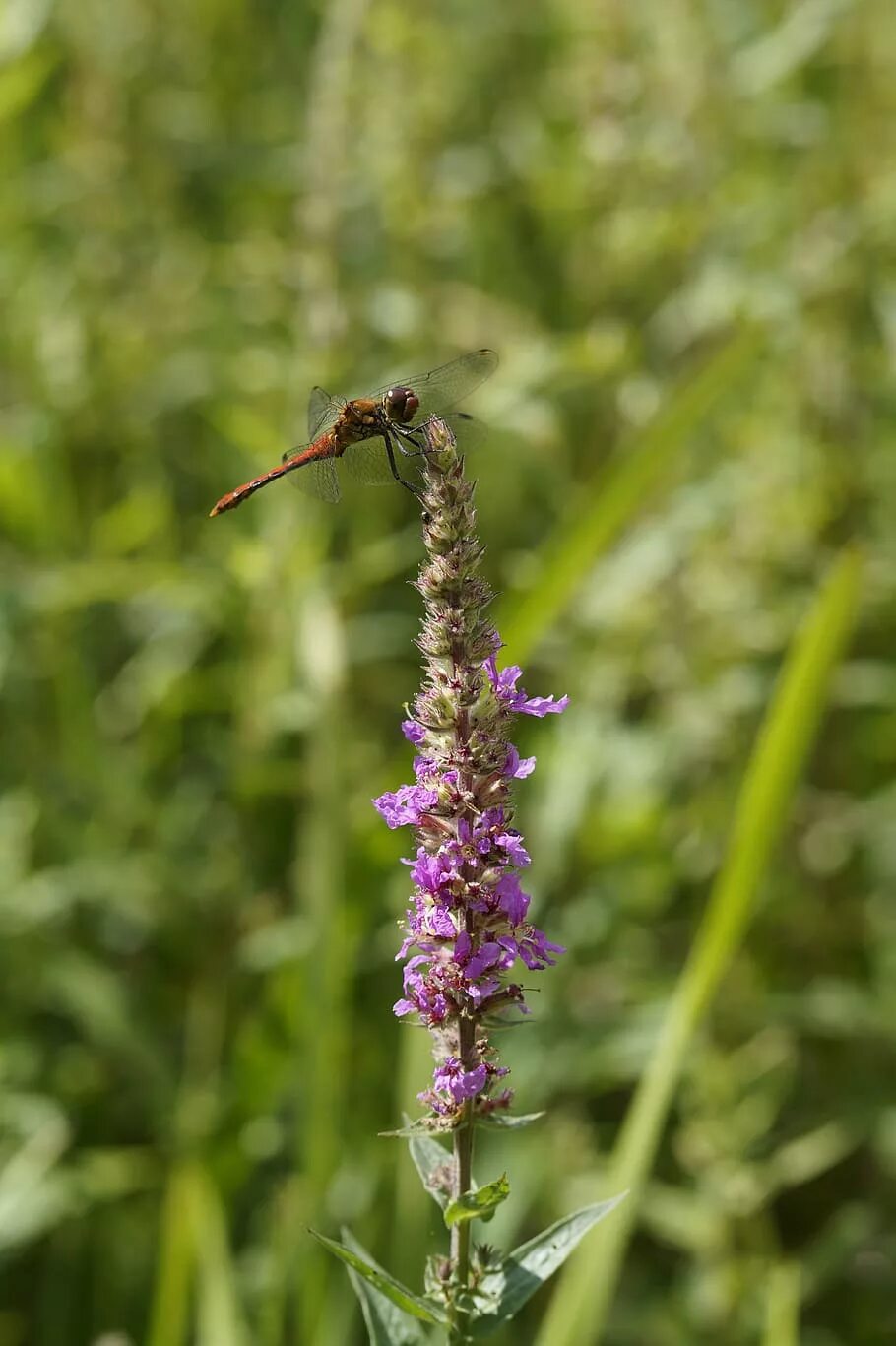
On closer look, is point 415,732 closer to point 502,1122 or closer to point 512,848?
point 512,848

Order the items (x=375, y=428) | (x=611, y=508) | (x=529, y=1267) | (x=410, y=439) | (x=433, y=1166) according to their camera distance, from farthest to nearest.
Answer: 1. (x=611, y=508)
2. (x=375, y=428)
3. (x=410, y=439)
4. (x=433, y=1166)
5. (x=529, y=1267)

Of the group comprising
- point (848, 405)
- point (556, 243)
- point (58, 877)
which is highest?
point (556, 243)

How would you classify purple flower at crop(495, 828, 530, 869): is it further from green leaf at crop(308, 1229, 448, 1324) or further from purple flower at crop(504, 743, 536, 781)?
green leaf at crop(308, 1229, 448, 1324)

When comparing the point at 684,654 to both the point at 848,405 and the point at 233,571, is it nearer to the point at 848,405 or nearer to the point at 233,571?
the point at 848,405

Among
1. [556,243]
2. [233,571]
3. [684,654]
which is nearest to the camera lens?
[233,571]

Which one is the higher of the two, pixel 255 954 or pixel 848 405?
pixel 848 405

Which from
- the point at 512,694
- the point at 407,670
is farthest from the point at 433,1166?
the point at 407,670

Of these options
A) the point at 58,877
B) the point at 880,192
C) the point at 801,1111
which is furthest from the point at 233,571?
the point at 880,192

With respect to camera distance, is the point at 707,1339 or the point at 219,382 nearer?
the point at 707,1339
